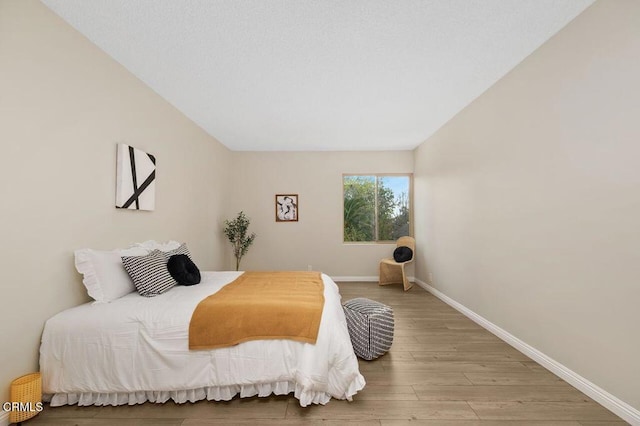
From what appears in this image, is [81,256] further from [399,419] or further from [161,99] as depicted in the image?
[399,419]

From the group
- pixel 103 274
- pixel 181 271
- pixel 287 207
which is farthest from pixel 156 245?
pixel 287 207

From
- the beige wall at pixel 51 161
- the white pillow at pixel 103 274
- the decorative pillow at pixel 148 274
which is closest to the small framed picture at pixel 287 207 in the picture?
the beige wall at pixel 51 161

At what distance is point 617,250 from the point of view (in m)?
1.83

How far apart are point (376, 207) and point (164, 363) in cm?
474

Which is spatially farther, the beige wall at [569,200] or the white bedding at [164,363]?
the white bedding at [164,363]

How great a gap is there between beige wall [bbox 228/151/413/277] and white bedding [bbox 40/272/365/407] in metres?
3.80

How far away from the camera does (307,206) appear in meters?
5.81

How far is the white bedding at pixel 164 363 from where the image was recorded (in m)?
1.89

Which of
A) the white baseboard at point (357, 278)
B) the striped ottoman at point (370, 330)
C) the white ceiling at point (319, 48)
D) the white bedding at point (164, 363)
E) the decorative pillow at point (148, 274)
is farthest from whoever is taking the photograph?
the white baseboard at point (357, 278)

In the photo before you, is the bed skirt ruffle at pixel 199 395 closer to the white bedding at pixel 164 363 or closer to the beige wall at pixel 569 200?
the white bedding at pixel 164 363

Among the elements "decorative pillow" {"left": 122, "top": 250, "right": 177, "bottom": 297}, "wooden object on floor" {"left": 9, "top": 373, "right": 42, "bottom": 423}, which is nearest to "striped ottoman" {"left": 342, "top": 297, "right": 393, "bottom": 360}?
"decorative pillow" {"left": 122, "top": 250, "right": 177, "bottom": 297}

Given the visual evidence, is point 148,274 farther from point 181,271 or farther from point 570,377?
point 570,377

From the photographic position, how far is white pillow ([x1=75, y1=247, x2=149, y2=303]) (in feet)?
7.06

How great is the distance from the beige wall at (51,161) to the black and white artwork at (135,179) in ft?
0.24
